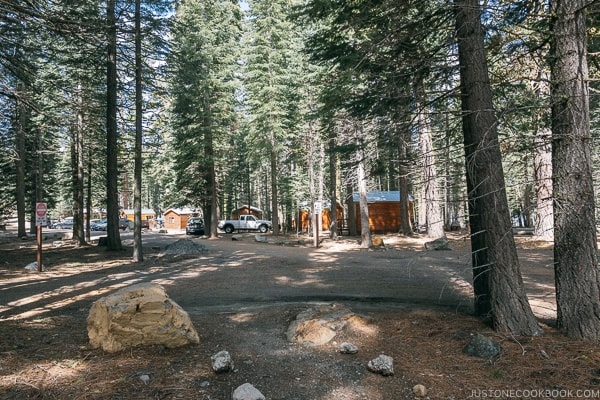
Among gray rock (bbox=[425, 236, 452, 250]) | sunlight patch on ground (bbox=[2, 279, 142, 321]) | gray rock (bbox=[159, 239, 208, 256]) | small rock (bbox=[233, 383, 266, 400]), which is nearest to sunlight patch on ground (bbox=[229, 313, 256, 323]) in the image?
small rock (bbox=[233, 383, 266, 400])

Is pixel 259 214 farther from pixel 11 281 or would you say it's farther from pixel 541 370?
pixel 541 370

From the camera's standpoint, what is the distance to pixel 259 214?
47875 millimetres

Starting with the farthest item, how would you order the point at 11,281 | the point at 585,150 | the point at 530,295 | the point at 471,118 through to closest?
the point at 11,281 → the point at 530,295 → the point at 471,118 → the point at 585,150

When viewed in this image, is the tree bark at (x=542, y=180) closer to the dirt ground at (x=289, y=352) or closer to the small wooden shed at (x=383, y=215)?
the dirt ground at (x=289, y=352)

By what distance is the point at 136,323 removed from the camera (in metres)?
4.43

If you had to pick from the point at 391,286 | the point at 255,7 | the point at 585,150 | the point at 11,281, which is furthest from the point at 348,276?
the point at 255,7

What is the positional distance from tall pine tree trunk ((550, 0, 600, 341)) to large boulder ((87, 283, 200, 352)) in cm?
465

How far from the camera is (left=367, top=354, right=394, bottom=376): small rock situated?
3809mm

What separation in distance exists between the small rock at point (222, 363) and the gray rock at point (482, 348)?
272 cm

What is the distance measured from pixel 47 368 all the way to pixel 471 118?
5.97m

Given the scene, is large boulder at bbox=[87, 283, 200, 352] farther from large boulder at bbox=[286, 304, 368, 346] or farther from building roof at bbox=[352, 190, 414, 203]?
building roof at bbox=[352, 190, 414, 203]

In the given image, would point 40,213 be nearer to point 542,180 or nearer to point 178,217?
point 542,180

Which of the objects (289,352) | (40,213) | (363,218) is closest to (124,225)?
(40,213)

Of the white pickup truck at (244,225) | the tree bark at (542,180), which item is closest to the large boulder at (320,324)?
the tree bark at (542,180)
